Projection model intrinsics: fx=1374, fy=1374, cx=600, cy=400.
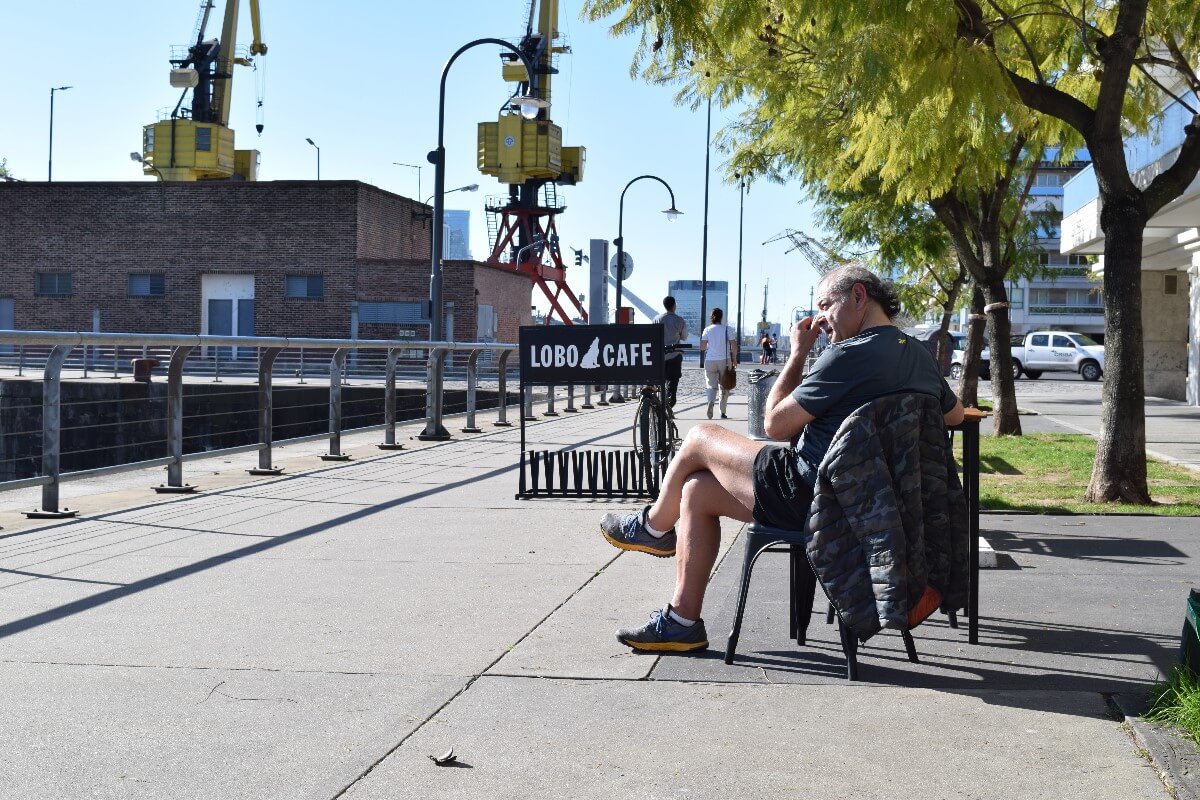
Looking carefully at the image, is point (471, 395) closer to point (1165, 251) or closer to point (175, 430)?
point (175, 430)

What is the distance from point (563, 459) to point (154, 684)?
567 centimetres

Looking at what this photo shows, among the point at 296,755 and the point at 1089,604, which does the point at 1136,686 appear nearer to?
the point at 1089,604

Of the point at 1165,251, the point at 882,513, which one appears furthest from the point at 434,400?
the point at 1165,251

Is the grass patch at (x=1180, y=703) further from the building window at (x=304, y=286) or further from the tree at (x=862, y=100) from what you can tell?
the building window at (x=304, y=286)

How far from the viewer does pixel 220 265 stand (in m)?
49.0

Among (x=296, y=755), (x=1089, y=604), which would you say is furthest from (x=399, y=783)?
(x=1089, y=604)

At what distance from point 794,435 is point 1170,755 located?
1.77 m

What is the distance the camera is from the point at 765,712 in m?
4.41

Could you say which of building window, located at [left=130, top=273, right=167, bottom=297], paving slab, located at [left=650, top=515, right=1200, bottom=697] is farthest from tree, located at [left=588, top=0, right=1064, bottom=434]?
building window, located at [left=130, top=273, right=167, bottom=297]

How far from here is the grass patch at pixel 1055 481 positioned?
9.66 metres

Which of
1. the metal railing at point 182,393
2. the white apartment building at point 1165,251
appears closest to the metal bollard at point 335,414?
the metal railing at point 182,393

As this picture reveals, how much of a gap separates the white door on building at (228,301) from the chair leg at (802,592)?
4567 cm

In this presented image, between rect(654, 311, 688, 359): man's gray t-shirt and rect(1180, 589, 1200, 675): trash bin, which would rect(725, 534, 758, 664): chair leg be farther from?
rect(654, 311, 688, 359): man's gray t-shirt

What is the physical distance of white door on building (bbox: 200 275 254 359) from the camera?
49156 millimetres
